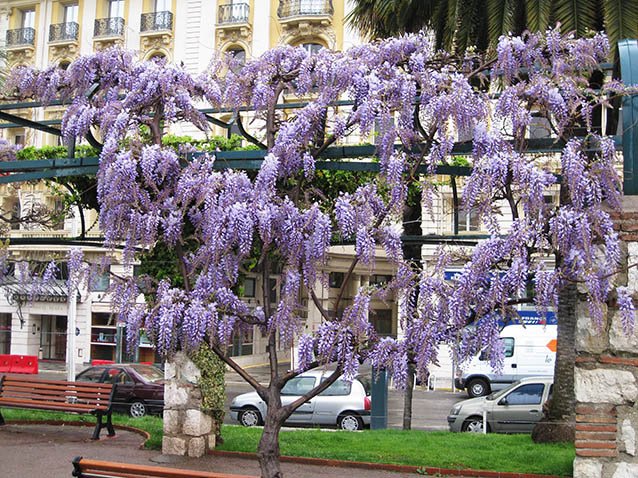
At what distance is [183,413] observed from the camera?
31.8 feet

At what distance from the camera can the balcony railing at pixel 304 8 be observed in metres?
29.4

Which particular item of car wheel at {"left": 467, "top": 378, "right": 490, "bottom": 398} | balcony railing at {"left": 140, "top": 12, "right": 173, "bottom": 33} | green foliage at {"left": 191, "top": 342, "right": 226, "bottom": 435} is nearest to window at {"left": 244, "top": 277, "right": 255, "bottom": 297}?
balcony railing at {"left": 140, "top": 12, "right": 173, "bottom": 33}

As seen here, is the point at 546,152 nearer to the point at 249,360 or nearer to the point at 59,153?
the point at 59,153

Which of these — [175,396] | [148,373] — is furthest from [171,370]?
[148,373]

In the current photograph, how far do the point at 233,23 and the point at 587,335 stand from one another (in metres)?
27.6

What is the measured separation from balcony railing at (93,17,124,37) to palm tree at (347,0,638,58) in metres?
21.0

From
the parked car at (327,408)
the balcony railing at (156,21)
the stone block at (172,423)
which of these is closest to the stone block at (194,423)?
the stone block at (172,423)

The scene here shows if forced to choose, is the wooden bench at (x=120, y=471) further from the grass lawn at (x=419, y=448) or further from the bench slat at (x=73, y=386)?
the bench slat at (x=73, y=386)

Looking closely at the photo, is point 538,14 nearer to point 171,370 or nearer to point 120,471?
point 171,370

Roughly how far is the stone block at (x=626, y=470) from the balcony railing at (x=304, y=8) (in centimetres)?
2662

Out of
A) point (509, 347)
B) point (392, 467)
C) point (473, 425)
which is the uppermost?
point (509, 347)

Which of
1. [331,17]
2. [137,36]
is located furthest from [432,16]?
[137,36]

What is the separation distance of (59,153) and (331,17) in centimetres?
1678

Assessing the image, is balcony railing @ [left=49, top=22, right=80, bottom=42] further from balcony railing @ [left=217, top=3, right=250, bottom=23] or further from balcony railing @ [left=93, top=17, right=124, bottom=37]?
balcony railing @ [left=217, top=3, right=250, bottom=23]
